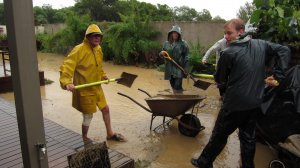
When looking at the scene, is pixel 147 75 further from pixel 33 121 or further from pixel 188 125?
pixel 33 121

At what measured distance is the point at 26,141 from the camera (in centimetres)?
202

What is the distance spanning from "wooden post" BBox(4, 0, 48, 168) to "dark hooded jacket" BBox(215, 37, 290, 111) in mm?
A: 2005

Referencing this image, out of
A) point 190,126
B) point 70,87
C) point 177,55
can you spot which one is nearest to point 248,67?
point 190,126

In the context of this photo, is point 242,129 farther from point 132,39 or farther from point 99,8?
point 99,8

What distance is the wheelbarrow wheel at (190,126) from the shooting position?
191 inches

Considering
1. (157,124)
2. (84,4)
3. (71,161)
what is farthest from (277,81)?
(84,4)

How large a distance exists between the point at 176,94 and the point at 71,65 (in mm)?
1897

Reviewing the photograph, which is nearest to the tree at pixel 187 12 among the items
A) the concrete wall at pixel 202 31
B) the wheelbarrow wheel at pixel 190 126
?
the concrete wall at pixel 202 31

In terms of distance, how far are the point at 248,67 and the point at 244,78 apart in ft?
0.39

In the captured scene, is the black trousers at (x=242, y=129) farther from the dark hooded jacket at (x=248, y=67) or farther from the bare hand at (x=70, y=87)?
the bare hand at (x=70, y=87)

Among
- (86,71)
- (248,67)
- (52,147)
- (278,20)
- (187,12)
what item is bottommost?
(52,147)

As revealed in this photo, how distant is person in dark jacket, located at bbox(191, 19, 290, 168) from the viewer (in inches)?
125

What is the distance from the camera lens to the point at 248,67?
3160 millimetres

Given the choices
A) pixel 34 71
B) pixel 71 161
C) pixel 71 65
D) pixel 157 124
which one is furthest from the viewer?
pixel 157 124
